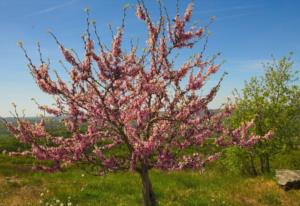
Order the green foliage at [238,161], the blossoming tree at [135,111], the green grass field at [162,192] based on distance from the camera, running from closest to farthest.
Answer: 1. the blossoming tree at [135,111]
2. the green grass field at [162,192]
3. the green foliage at [238,161]

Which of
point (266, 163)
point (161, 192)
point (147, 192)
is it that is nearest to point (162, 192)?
point (161, 192)

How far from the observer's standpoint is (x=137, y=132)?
10250 mm

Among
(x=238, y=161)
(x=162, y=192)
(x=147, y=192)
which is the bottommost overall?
(x=162, y=192)

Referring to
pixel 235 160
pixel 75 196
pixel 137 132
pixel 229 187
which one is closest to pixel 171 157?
pixel 137 132

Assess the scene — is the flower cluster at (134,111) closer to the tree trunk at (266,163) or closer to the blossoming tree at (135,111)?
the blossoming tree at (135,111)

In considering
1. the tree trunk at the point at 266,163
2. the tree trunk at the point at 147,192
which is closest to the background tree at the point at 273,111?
the tree trunk at the point at 266,163

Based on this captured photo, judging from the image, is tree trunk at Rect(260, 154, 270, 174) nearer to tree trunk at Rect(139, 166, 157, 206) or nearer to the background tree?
the background tree

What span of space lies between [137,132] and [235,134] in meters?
2.79

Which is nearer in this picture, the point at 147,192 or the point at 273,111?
the point at 147,192

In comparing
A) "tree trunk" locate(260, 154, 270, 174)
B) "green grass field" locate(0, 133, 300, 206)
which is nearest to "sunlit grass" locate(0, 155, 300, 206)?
"green grass field" locate(0, 133, 300, 206)

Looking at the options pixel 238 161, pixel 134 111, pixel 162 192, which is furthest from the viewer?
pixel 238 161

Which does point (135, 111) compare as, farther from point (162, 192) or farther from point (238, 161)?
point (238, 161)

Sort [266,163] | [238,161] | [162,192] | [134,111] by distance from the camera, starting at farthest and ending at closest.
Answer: [266,163], [238,161], [162,192], [134,111]

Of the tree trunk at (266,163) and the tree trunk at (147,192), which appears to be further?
the tree trunk at (266,163)
